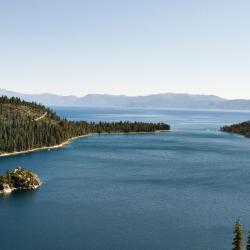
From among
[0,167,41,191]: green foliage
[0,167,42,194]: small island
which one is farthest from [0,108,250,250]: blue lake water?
[0,167,41,191]: green foliage

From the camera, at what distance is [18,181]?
5571 inches

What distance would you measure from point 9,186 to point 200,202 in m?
56.6

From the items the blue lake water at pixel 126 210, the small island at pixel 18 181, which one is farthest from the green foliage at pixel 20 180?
the blue lake water at pixel 126 210

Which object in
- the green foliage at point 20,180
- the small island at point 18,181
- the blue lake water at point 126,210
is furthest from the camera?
the green foliage at point 20,180

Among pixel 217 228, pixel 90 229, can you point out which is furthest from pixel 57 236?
pixel 217 228

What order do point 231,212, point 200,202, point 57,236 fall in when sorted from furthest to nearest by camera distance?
point 200,202 → point 231,212 → point 57,236

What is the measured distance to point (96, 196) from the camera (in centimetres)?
13375

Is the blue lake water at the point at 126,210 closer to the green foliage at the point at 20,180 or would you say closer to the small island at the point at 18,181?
the small island at the point at 18,181

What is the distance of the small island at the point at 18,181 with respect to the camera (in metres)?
137

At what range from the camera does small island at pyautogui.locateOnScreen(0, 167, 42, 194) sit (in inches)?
5404

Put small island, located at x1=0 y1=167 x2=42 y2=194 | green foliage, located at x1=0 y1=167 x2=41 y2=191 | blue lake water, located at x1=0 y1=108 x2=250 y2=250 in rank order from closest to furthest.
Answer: blue lake water, located at x1=0 y1=108 x2=250 y2=250 < small island, located at x1=0 y1=167 x2=42 y2=194 < green foliage, located at x1=0 y1=167 x2=41 y2=191

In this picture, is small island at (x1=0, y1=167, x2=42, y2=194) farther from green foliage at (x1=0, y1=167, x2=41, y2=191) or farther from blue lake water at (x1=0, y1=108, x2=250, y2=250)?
blue lake water at (x1=0, y1=108, x2=250, y2=250)

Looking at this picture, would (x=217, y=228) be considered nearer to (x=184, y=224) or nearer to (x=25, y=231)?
(x=184, y=224)

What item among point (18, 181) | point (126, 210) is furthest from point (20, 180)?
point (126, 210)
